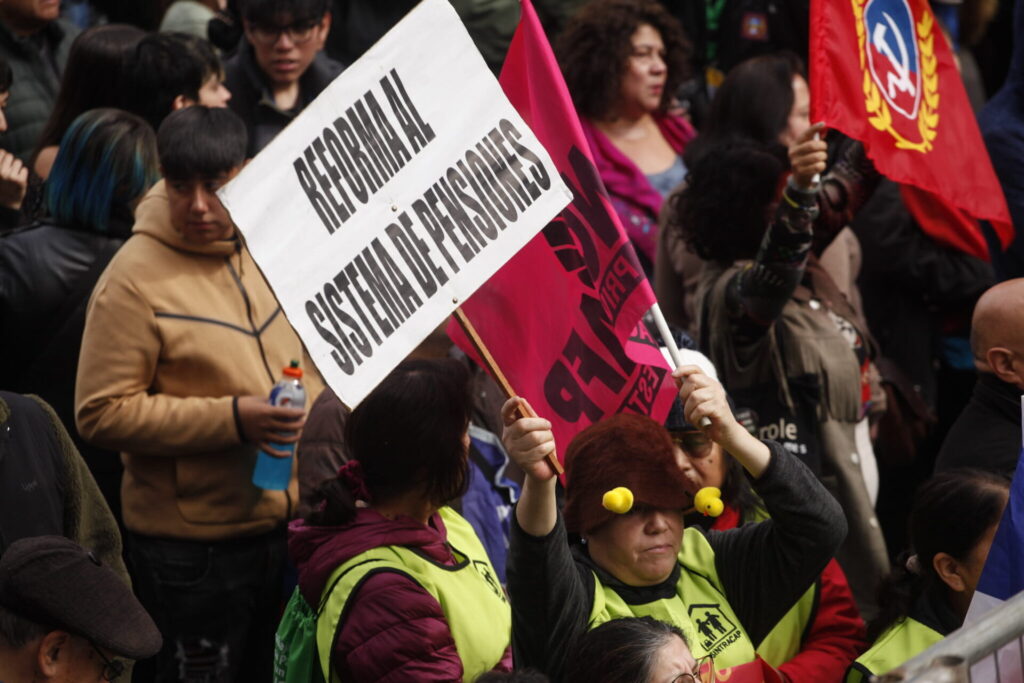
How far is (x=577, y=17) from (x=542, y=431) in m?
3.56

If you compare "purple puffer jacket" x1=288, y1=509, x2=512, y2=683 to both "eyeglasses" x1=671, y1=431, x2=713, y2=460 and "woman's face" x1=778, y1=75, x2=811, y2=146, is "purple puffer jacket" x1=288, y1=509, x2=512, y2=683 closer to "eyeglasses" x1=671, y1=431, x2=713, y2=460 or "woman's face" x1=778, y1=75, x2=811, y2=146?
"eyeglasses" x1=671, y1=431, x2=713, y2=460

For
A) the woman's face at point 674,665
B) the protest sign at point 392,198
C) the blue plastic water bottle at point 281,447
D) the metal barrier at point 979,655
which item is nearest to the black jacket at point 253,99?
the blue plastic water bottle at point 281,447

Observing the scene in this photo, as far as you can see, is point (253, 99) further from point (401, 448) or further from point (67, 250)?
point (401, 448)

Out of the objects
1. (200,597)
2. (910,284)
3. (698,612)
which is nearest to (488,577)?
(698,612)

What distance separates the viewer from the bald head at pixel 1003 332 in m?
4.09

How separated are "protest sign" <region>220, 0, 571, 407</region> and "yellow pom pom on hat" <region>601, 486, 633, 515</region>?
1.78ft

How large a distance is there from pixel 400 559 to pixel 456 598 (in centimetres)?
16

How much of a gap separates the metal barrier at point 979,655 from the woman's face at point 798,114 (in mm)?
3423

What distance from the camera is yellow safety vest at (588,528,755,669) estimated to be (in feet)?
11.2

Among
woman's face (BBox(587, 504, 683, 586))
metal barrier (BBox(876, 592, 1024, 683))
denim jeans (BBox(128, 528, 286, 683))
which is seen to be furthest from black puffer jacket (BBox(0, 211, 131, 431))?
metal barrier (BBox(876, 592, 1024, 683))

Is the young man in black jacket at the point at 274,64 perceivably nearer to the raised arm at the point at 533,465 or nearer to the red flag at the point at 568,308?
the red flag at the point at 568,308

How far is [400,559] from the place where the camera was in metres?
3.41

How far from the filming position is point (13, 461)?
141 inches

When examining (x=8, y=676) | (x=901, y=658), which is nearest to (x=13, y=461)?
(x=8, y=676)
